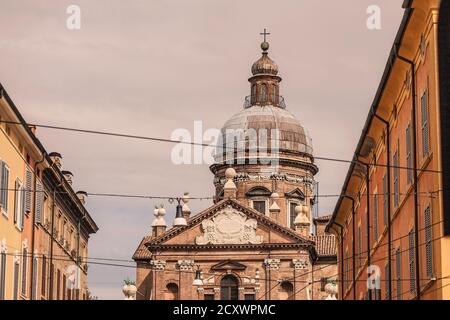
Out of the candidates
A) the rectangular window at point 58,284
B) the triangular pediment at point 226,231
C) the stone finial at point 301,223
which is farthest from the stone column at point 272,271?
the rectangular window at point 58,284

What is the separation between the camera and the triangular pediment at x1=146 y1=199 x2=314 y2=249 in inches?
3588

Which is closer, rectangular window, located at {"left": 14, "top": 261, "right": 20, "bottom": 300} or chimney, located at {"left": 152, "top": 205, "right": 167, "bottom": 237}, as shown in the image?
rectangular window, located at {"left": 14, "top": 261, "right": 20, "bottom": 300}

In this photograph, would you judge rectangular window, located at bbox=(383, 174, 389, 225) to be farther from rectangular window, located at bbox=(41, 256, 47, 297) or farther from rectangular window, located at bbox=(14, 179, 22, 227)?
rectangular window, located at bbox=(41, 256, 47, 297)

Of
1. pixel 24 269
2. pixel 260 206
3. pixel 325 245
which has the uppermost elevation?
pixel 260 206

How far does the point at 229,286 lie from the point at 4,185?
58.3 meters

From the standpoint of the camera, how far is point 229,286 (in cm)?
9125

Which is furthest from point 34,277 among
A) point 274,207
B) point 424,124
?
point 274,207

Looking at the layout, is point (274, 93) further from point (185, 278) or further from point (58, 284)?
point (58, 284)

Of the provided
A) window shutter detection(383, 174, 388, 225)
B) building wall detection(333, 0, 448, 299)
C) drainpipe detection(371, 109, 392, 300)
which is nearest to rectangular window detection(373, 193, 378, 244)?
building wall detection(333, 0, 448, 299)

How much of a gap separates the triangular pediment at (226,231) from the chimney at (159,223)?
1076mm

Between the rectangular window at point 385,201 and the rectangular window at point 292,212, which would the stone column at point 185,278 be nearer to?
the rectangular window at point 292,212

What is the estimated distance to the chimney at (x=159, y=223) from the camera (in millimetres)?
92688

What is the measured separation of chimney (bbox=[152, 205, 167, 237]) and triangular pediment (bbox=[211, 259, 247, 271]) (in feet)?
15.2

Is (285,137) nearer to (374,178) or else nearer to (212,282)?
(212,282)
